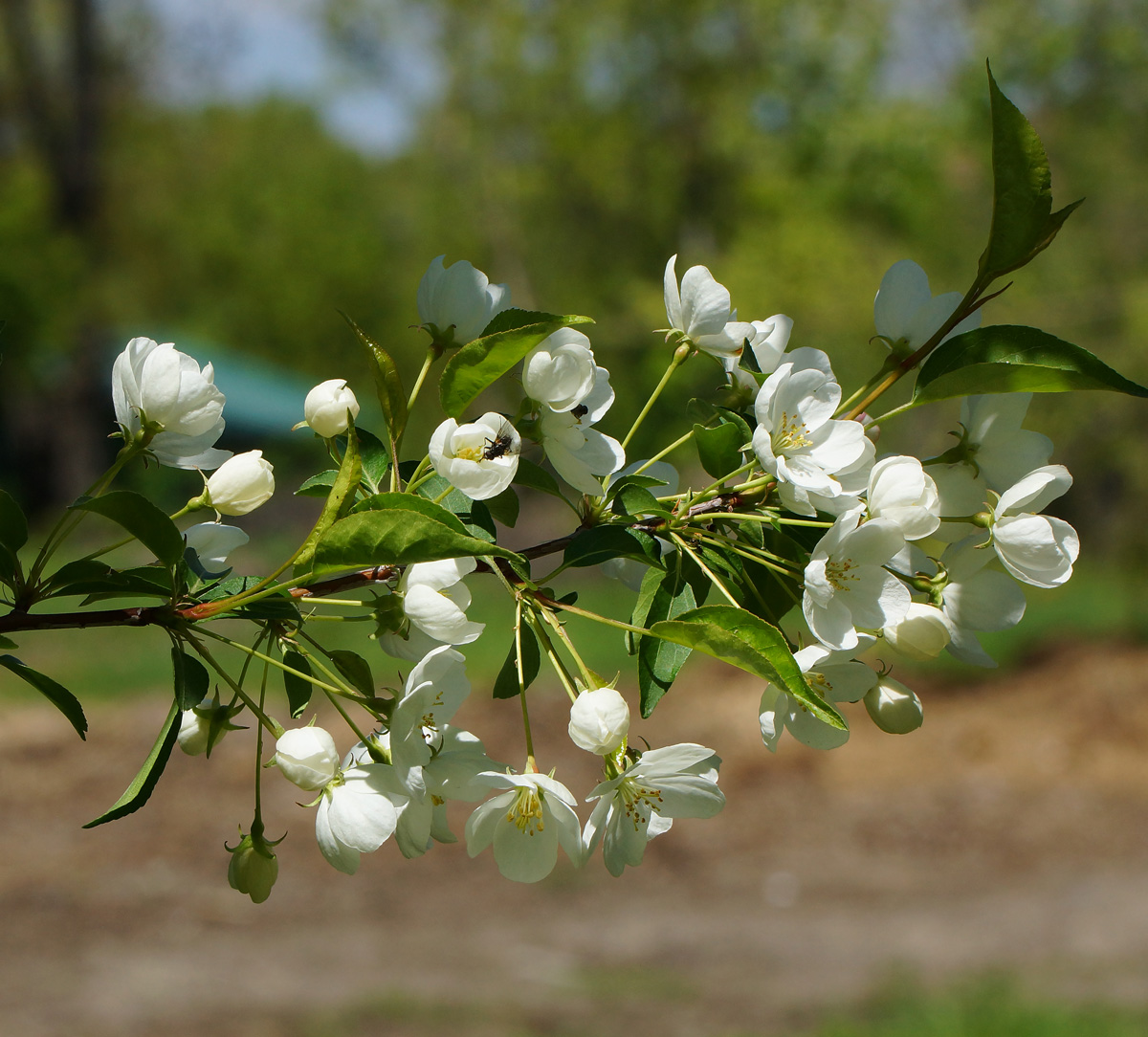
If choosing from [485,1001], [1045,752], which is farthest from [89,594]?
[1045,752]

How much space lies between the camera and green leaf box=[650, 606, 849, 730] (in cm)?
79

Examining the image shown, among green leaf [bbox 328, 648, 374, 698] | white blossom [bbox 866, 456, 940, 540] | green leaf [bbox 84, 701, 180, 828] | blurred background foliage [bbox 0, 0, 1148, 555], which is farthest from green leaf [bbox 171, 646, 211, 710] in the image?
blurred background foliage [bbox 0, 0, 1148, 555]

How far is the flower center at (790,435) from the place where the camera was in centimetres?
94

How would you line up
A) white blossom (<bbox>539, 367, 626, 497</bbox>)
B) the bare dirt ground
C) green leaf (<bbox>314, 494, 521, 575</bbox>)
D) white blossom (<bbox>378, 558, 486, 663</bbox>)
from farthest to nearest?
the bare dirt ground < white blossom (<bbox>539, 367, 626, 497</bbox>) < white blossom (<bbox>378, 558, 486, 663</bbox>) < green leaf (<bbox>314, 494, 521, 575</bbox>)

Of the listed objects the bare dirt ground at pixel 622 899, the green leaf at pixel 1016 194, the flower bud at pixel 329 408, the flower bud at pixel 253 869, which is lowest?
the bare dirt ground at pixel 622 899

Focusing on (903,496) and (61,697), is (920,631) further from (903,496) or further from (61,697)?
(61,697)

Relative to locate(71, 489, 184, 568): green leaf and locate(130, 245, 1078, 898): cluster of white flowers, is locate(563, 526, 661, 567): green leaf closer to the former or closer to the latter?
locate(130, 245, 1078, 898): cluster of white flowers

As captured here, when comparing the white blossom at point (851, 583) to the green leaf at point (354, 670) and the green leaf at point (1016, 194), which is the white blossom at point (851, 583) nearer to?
the green leaf at point (1016, 194)

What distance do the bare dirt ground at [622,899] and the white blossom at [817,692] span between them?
4.40 m

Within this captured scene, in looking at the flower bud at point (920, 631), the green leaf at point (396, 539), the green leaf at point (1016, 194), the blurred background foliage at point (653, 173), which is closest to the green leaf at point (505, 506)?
the green leaf at point (396, 539)

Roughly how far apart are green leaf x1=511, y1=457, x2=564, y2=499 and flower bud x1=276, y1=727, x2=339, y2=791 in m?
0.28

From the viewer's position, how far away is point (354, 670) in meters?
0.95

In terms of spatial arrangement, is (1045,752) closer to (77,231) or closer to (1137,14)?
(1137,14)

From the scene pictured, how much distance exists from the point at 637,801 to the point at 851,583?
26cm
